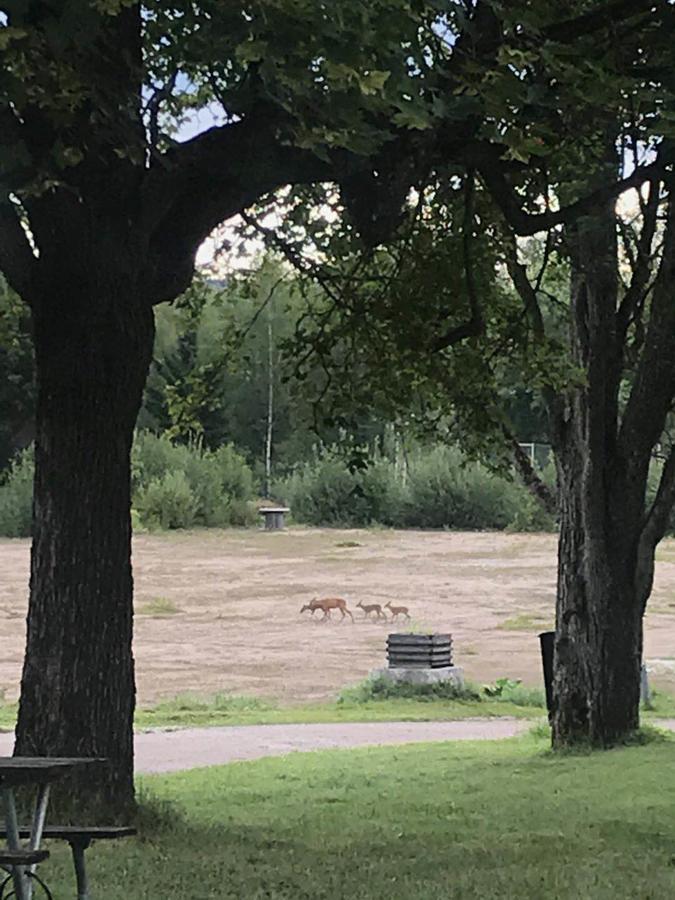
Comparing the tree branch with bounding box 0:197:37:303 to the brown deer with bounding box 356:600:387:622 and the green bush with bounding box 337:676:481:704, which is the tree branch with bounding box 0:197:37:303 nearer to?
the green bush with bounding box 337:676:481:704

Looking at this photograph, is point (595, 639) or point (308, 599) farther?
point (308, 599)

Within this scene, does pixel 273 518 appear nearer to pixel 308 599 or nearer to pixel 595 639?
pixel 308 599

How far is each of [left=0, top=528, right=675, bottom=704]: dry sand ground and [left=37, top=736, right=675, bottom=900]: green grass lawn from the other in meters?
11.8

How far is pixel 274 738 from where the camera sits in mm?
18484

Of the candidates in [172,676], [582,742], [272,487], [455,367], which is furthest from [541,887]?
[272,487]

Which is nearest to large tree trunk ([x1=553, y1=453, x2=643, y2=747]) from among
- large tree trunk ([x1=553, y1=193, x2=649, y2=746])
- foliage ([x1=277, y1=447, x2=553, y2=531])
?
large tree trunk ([x1=553, y1=193, x2=649, y2=746])

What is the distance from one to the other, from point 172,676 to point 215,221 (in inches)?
784

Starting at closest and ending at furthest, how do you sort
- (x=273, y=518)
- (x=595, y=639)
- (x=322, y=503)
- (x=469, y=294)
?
1. (x=469, y=294)
2. (x=595, y=639)
3. (x=273, y=518)
4. (x=322, y=503)

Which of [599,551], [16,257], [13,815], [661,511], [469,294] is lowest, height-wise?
[13,815]

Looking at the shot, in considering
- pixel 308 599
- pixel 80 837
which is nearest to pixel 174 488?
pixel 308 599

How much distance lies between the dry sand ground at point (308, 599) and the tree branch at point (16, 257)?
52.6ft

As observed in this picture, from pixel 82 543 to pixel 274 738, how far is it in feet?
32.3

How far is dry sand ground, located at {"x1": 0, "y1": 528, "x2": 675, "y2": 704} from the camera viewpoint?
29391 millimetres

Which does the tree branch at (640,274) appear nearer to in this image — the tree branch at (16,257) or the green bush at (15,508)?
the tree branch at (16,257)
